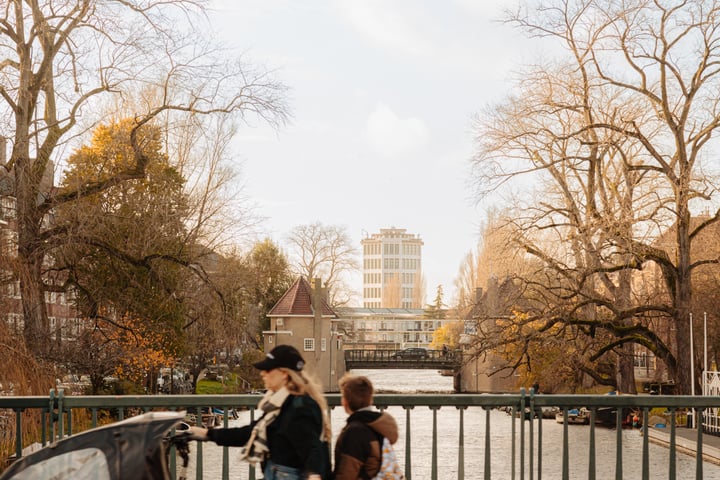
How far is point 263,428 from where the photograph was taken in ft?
16.9

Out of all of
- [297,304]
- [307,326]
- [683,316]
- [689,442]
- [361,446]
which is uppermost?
[297,304]

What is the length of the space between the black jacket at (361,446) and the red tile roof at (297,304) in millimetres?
62414

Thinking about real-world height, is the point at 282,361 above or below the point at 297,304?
below

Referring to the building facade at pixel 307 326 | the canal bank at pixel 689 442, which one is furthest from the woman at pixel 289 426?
the building facade at pixel 307 326

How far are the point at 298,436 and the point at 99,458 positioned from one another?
108cm

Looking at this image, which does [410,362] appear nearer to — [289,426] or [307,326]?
[307,326]

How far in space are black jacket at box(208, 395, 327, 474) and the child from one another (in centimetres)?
12

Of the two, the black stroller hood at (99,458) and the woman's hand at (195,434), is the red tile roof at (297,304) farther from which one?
the black stroller hood at (99,458)

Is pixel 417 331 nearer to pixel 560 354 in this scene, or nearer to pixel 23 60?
pixel 560 354

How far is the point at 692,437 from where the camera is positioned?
31.6 m

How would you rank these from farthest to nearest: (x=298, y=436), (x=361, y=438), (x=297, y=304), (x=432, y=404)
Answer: (x=297, y=304) < (x=432, y=404) < (x=361, y=438) < (x=298, y=436)

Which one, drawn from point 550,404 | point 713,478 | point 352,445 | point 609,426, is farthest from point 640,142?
point 352,445

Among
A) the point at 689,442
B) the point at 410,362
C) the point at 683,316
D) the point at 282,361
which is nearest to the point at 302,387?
the point at 282,361

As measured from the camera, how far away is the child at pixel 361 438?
16.9 feet
